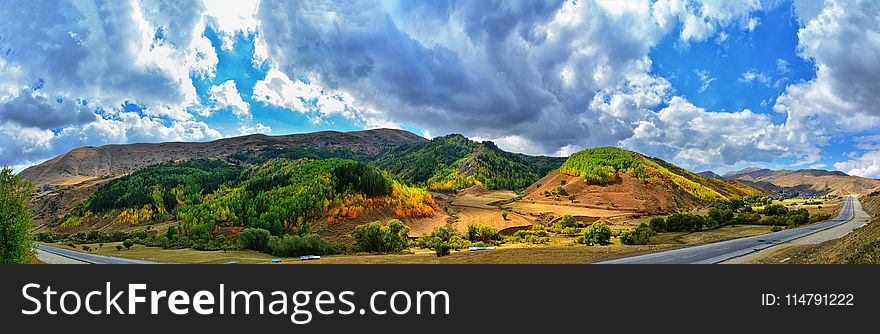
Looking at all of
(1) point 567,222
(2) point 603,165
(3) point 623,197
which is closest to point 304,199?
(1) point 567,222

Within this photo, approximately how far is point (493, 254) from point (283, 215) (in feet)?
157

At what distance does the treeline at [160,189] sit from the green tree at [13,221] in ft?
409

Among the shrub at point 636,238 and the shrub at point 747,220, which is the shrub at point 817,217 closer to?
the shrub at point 747,220

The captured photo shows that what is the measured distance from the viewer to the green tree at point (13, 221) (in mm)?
24766

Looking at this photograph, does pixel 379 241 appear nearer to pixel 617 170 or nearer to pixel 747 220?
pixel 747 220

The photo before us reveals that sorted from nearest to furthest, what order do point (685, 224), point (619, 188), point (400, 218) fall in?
1. point (685, 224)
2. point (400, 218)
3. point (619, 188)

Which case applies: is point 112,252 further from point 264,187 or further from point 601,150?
point 601,150

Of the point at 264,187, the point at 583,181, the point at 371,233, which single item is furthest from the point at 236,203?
the point at 583,181

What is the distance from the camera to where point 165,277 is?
12.1 metres

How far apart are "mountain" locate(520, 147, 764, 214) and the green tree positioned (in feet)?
334

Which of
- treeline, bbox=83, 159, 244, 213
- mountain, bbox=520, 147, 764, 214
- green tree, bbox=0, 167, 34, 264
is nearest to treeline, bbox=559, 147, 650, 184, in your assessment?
mountain, bbox=520, 147, 764, 214

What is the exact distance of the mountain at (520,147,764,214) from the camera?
10725 centimetres

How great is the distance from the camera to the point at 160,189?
153m

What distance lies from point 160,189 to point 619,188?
504 ft
